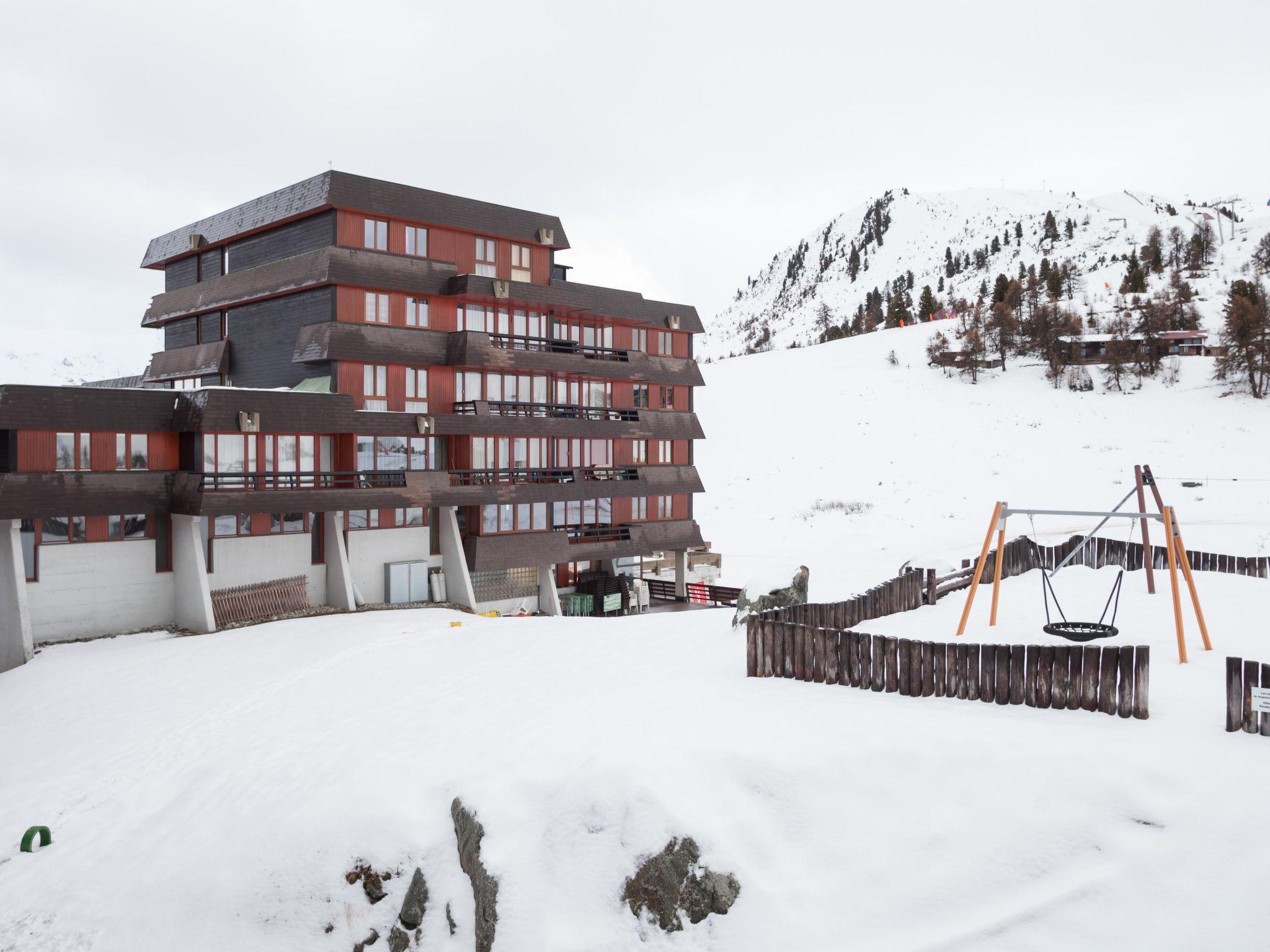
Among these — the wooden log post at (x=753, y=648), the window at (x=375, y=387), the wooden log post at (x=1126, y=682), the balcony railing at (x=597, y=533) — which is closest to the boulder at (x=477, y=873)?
the wooden log post at (x=753, y=648)

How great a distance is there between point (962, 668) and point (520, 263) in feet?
96.1

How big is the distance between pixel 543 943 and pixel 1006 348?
93.9 m

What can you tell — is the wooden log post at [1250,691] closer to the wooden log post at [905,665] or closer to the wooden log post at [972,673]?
the wooden log post at [972,673]

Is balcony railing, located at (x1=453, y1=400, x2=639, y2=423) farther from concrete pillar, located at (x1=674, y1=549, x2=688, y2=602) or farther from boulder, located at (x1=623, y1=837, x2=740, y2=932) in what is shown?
boulder, located at (x1=623, y1=837, x2=740, y2=932)

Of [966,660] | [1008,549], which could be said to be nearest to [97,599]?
[966,660]

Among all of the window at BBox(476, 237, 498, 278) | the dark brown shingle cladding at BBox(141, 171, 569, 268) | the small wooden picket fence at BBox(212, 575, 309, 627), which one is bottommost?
the small wooden picket fence at BBox(212, 575, 309, 627)

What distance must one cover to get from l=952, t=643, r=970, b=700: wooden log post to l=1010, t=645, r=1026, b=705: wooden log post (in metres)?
0.70

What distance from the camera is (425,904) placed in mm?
14023

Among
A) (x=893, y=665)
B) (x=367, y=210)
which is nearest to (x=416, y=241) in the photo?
(x=367, y=210)

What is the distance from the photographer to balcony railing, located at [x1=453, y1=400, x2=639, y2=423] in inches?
1455

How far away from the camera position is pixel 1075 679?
14.8 m

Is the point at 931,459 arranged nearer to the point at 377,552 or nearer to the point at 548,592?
the point at 548,592

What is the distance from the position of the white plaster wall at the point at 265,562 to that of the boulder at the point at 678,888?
2230 centimetres

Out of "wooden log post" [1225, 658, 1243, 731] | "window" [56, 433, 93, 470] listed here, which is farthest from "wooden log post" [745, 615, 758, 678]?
"window" [56, 433, 93, 470]
